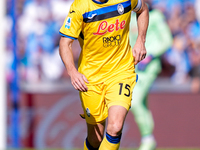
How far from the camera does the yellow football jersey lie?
3.97 m

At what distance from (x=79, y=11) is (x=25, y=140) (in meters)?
5.02

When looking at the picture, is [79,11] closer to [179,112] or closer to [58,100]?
[58,100]

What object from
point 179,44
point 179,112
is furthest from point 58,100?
point 179,44

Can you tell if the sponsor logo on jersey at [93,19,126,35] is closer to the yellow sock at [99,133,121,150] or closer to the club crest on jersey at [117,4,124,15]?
the club crest on jersey at [117,4,124,15]

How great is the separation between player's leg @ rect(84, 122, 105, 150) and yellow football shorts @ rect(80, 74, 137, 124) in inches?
4.7

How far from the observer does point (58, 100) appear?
884 cm

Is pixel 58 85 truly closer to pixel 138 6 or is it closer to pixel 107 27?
pixel 138 6

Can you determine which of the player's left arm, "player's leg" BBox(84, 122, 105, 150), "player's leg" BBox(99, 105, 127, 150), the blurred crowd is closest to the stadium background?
the blurred crowd

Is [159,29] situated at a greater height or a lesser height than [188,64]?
greater

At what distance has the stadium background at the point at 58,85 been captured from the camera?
27.5ft

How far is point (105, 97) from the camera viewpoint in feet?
14.0

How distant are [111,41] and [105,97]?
0.60 m

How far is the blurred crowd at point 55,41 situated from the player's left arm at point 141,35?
252 inches

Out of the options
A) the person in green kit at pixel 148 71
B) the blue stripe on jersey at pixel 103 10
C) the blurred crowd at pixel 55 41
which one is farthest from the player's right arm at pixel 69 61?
the blurred crowd at pixel 55 41
